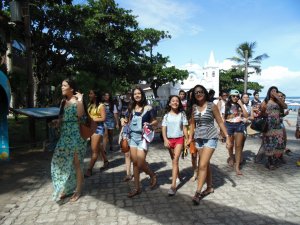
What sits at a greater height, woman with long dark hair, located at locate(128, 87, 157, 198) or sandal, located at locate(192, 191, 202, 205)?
woman with long dark hair, located at locate(128, 87, 157, 198)

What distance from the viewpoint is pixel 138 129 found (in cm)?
518

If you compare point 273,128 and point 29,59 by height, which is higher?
point 29,59

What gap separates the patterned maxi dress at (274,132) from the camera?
23.0ft

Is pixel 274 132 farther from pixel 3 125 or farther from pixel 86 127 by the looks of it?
pixel 3 125

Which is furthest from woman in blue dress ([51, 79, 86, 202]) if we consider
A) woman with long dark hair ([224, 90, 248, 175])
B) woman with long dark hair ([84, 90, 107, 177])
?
woman with long dark hair ([224, 90, 248, 175])

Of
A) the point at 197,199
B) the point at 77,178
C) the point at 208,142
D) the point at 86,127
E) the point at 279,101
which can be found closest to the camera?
the point at 197,199

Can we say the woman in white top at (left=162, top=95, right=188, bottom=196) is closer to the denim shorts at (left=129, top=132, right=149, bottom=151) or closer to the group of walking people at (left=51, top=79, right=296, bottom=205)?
the group of walking people at (left=51, top=79, right=296, bottom=205)

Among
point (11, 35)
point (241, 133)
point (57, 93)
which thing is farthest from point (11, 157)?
point (57, 93)

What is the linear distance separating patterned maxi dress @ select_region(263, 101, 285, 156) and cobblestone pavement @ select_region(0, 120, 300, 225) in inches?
17.3

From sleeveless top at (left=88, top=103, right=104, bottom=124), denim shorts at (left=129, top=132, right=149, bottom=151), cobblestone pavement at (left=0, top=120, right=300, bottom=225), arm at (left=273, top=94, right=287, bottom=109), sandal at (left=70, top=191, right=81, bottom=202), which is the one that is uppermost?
arm at (left=273, top=94, right=287, bottom=109)

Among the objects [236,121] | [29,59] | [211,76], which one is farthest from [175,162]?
[211,76]

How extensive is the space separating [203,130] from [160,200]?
1.31m

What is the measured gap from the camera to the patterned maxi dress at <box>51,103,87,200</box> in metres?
4.94

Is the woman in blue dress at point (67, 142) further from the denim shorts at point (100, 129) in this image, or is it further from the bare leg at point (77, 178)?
the denim shorts at point (100, 129)
